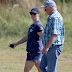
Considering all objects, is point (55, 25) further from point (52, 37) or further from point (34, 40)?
point (34, 40)

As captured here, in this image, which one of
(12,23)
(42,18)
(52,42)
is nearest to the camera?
(52,42)

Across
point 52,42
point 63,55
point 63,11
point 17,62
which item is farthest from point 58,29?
point 63,11

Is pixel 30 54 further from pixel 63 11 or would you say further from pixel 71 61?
pixel 63 11

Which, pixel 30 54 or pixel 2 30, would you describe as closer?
pixel 30 54

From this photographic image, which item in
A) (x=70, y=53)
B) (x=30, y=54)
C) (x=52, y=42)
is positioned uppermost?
(x=52, y=42)

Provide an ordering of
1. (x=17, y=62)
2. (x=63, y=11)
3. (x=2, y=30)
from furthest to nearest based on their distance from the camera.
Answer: (x=63, y=11), (x=2, y=30), (x=17, y=62)

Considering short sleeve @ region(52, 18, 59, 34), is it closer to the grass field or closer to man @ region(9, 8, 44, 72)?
man @ region(9, 8, 44, 72)

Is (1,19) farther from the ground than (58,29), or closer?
closer

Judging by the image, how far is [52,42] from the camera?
4.32 meters

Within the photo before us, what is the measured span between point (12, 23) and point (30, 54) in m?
10.2

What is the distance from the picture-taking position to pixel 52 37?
4.32m

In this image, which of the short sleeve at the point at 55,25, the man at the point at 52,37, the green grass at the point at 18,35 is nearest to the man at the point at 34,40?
the man at the point at 52,37

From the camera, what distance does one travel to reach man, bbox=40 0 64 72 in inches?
172

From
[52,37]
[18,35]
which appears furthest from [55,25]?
[18,35]
